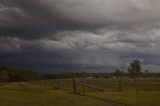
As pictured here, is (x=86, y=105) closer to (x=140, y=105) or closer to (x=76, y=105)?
(x=76, y=105)

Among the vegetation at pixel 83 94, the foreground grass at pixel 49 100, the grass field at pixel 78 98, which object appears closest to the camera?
the foreground grass at pixel 49 100

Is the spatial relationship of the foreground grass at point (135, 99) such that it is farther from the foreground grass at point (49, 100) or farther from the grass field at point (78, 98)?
the foreground grass at point (49, 100)

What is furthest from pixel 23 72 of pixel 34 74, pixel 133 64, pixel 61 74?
pixel 133 64

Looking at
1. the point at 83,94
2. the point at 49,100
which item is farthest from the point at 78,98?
the point at 83,94

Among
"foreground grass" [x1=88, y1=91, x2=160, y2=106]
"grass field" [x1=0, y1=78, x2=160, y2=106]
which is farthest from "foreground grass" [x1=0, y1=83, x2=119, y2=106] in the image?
"foreground grass" [x1=88, y1=91, x2=160, y2=106]

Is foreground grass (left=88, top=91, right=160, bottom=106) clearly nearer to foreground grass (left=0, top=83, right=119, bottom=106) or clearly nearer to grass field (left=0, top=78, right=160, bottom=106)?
grass field (left=0, top=78, right=160, bottom=106)

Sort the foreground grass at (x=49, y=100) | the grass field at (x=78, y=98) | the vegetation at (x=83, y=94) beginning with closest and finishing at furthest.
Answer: the foreground grass at (x=49, y=100), the grass field at (x=78, y=98), the vegetation at (x=83, y=94)

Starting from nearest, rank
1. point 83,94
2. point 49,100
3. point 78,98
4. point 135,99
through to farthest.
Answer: point 49,100 → point 135,99 → point 78,98 → point 83,94

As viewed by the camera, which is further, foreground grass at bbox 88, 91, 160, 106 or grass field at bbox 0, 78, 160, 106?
grass field at bbox 0, 78, 160, 106

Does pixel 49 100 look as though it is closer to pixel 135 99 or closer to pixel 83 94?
pixel 135 99

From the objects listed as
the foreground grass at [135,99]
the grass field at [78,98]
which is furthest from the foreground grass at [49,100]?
the foreground grass at [135,99]

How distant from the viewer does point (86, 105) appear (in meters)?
24.3

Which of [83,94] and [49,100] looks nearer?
[49,100]

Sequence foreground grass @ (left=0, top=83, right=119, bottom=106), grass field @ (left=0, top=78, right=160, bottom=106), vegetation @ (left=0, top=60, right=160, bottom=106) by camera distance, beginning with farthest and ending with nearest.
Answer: vegetation @ (left=0, top=60, right=160, bottom=106) < grass field @ (left=0, top=78, right=160, bottom=106) < foreground grass @ (left=0, top=83, right=119, bottom=106)
